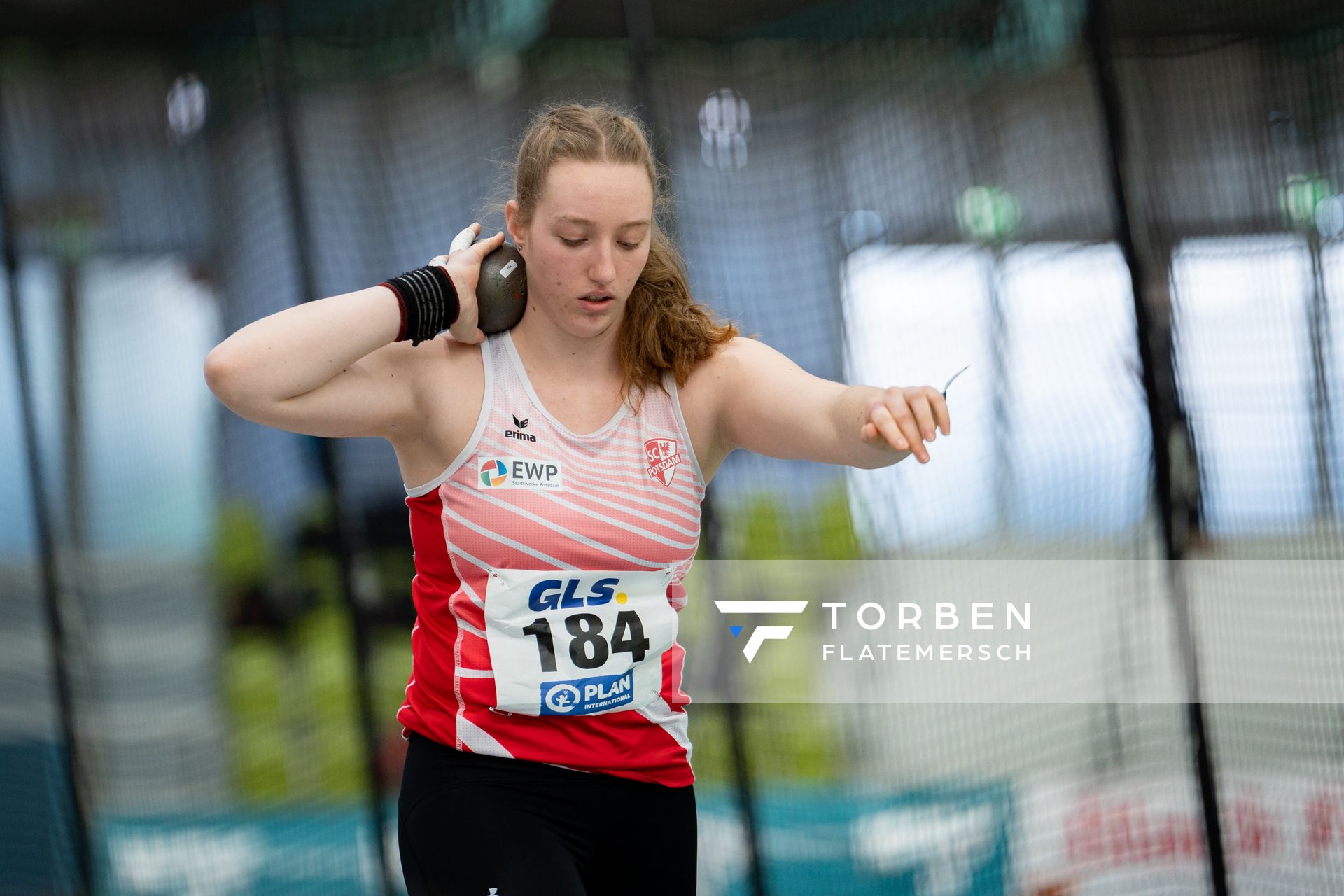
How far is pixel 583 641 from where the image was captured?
1328 mm

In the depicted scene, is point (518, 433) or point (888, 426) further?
point (518, 433)

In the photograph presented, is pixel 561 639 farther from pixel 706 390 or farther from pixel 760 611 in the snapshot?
pixel 760 611

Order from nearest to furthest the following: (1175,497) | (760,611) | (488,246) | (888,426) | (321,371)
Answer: (888,426) → (321,371) → (488,246) → (1175,497) → (760,611)

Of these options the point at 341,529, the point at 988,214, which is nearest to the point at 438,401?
the point at 341,529

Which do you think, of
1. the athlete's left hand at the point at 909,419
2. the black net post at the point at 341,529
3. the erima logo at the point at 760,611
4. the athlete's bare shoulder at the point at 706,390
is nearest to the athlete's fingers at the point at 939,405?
the athlete's left hand at the point at 909,419

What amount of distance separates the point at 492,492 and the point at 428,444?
0.11 meters

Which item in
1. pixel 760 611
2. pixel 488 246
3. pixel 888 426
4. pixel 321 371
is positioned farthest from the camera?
pixel 760 611

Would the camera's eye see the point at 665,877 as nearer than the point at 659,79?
Yes

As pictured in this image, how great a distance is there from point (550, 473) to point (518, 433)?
0.06 m

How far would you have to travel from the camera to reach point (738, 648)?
2.74m

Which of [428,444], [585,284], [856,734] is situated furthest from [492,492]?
[856,734]

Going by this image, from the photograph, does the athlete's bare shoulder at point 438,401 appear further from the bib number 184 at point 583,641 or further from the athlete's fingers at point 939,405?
the athlete's fingers at point 939,405

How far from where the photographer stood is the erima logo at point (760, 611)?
2736 mm

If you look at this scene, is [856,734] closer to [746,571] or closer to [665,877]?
[746,571]
